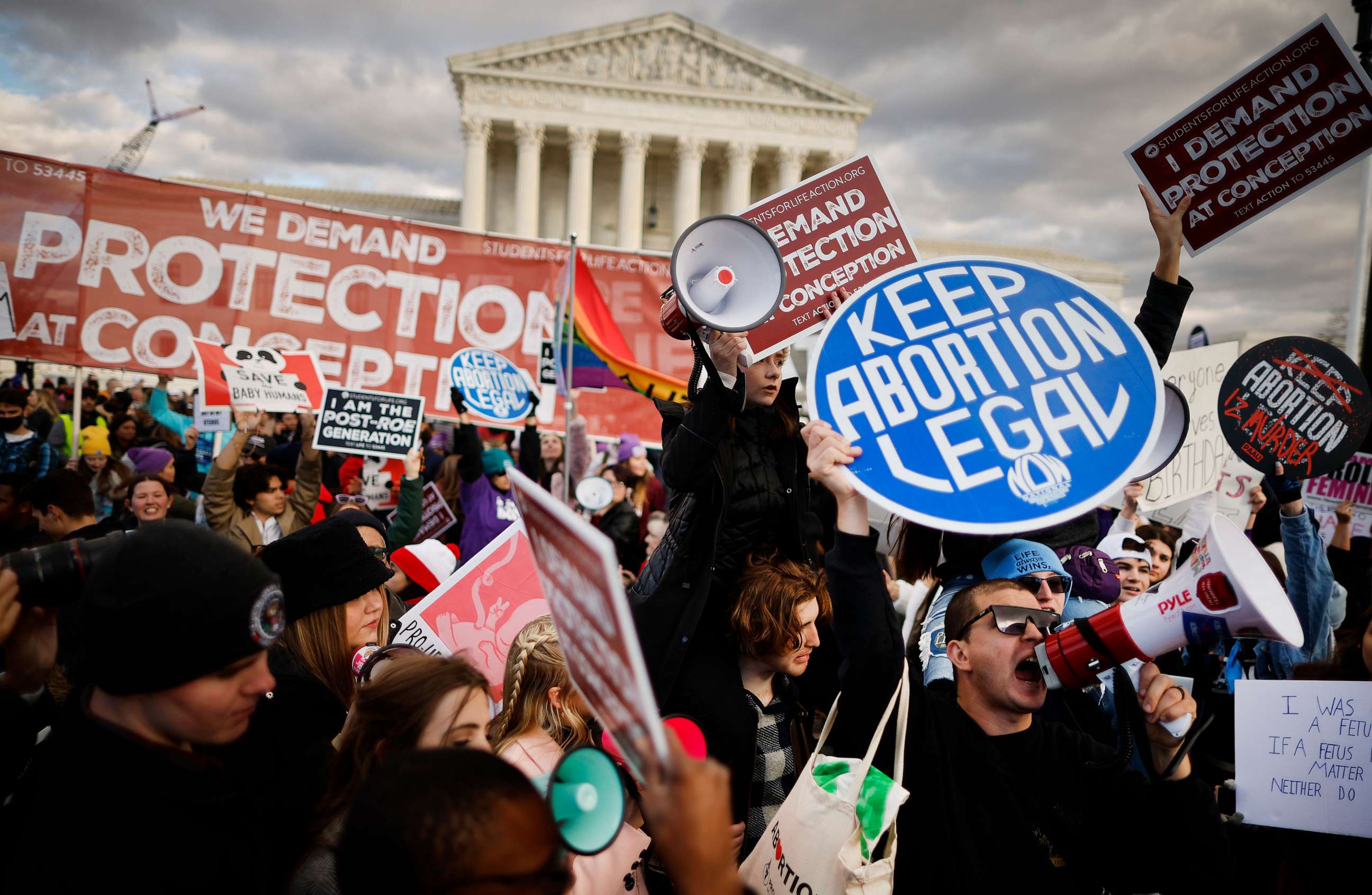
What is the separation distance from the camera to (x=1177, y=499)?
5.62 m

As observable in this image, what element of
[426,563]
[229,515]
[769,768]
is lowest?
[769,768]

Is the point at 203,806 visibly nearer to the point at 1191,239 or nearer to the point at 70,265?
the point at 1191,239

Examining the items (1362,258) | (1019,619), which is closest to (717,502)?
(1019,619)

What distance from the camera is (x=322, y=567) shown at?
104 inches

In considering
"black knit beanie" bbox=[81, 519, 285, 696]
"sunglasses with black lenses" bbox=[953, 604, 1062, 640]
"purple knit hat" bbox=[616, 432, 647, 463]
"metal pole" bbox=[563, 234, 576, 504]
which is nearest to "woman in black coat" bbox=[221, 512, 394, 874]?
"black knit beanie" bbox=[81, 519, 285, 696]

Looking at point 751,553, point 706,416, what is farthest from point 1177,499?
point 706,416

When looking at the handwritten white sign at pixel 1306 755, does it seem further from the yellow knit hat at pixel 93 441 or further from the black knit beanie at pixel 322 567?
the yellow knit hat at pixel 93 441

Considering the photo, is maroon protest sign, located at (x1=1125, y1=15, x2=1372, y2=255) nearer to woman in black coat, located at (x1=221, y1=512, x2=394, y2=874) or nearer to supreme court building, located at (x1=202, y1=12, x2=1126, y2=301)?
woman in black coat, located at (x1=221, y1=512, x2=394, y2=874)

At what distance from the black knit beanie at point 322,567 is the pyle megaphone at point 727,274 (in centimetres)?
121

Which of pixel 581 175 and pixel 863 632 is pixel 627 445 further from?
pixel 581 175

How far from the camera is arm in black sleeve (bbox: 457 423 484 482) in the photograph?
6.51 metres

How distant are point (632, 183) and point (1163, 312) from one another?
5085cm

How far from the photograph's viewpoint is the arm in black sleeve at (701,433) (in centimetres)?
235

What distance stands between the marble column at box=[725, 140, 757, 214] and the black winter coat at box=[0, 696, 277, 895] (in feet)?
170
